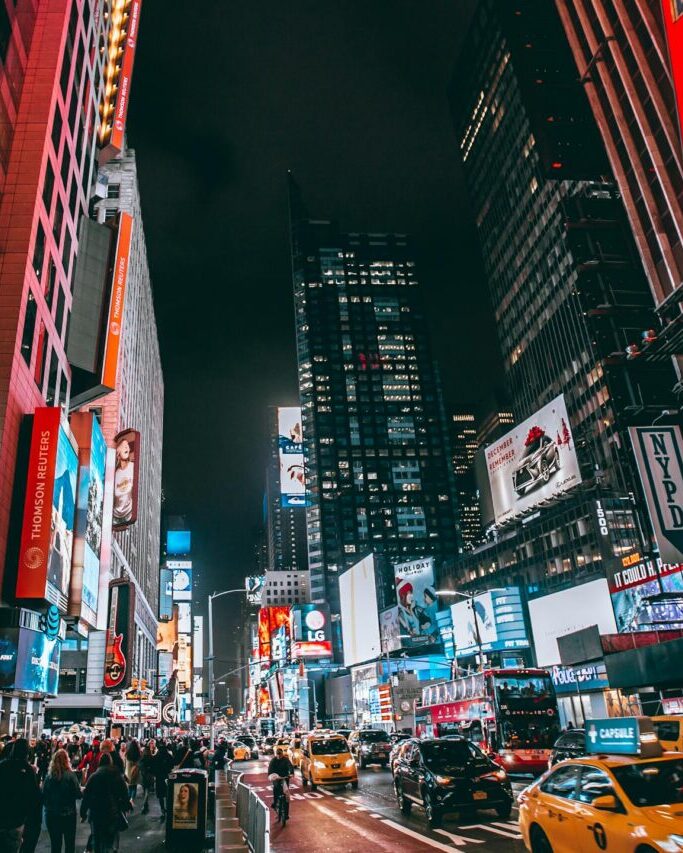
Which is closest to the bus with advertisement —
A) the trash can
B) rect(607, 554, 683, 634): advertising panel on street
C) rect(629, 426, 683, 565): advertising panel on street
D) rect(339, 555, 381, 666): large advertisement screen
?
rect(629, 426, 683, 565): advertising panel on street

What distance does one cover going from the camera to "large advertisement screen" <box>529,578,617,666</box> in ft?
194

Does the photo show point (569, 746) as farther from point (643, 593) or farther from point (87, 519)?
point (643, 593)

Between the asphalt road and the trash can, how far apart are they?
5.37 ft

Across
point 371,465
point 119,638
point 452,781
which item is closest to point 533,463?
point 119,638

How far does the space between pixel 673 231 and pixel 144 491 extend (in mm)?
82720

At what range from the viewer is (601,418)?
91000 mm

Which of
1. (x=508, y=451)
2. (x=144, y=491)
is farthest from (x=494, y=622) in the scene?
(x=144, y=491)

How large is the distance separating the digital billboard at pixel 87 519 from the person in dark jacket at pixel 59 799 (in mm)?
26360

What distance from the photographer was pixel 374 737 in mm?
40219

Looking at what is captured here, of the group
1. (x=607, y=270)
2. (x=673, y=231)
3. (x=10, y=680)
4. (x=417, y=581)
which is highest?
(x=607, y=270)

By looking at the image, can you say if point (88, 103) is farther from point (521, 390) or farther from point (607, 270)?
point (521, 390)

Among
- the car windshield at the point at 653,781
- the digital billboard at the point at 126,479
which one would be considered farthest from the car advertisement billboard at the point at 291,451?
the car windshield at the point at 653,781

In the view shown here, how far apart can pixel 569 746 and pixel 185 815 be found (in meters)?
14.5

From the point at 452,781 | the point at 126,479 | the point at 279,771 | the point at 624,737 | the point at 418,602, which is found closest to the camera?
the point at 624,737
